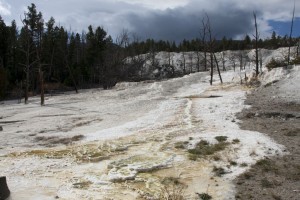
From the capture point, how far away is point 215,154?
12.5 m

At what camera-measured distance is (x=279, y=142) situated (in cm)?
1363

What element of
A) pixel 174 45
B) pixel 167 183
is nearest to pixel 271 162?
pixel 167 183

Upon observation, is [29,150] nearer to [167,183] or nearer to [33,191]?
[33,191]

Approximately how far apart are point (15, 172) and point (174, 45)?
369 feet

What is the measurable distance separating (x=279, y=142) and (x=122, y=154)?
5416 millimetres

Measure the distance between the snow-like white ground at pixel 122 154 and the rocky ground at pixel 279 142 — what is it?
395 mm

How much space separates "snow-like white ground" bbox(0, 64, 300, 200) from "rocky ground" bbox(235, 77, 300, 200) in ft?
1.30

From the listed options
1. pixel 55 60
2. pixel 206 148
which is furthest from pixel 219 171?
pixel 55 60

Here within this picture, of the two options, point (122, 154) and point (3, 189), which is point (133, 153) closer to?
point (122, 154)

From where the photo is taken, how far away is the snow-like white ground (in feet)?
32.2

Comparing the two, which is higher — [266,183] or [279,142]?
[279,142]

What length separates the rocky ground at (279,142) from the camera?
9.42 m

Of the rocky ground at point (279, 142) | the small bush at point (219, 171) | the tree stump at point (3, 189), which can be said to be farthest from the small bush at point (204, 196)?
the tree stump at point (3, 189)

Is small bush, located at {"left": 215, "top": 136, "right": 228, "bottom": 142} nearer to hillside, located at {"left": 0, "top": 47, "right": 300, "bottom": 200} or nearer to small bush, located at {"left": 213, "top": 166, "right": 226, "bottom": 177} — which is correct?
hillside, located at {"left": 0, "top": 47, "right": 300, "bottom": 200}
